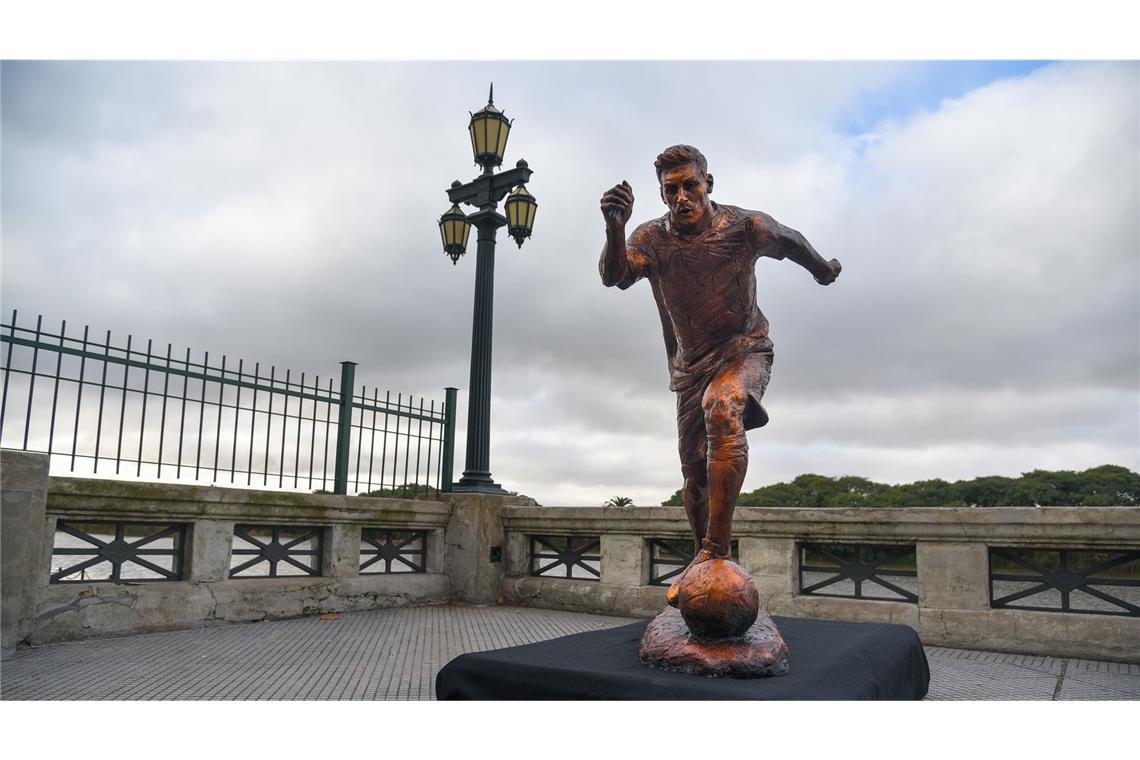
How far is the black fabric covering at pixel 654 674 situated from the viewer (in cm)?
301

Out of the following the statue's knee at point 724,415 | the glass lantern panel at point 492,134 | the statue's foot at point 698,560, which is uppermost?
the glass lantern panel at point 492,134

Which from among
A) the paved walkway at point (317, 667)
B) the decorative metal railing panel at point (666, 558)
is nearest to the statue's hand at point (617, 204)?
the paved walkway at point (317, 667)

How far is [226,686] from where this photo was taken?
4.46 meters

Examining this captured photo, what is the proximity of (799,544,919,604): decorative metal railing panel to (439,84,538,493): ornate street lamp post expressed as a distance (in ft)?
11.3

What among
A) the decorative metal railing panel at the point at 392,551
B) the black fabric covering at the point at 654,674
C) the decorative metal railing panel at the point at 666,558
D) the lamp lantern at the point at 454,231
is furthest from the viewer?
the lamp lantern at the point at 454,231

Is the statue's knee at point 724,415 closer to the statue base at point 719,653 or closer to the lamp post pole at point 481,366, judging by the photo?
the statue base at point 719,653

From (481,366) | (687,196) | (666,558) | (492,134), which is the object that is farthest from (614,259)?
(492,134)

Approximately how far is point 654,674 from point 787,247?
213 cm

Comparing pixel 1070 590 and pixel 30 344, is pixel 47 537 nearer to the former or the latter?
pixel 30 344

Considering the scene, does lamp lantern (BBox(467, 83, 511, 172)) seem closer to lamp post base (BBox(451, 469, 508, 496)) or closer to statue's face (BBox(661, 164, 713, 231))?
lamp post base (BBox(451, 469, 508, 496))

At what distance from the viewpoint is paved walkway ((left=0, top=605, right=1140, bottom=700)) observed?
Answer: 438cm

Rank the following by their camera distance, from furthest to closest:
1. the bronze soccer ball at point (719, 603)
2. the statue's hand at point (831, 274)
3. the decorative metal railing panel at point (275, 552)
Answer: the decorative metal railing panel at point (275, 552) → the statue's hand at point (831, 274) → the bronze soccer ball at point (719, 603)

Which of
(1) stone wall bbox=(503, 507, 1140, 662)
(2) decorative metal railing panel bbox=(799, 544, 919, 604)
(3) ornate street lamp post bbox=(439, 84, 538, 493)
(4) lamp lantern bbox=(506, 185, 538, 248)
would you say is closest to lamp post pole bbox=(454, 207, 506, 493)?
(3) ornate street lamp post bbox=(439, 84, 538, 493)

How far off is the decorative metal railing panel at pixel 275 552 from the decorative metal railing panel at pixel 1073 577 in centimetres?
594
